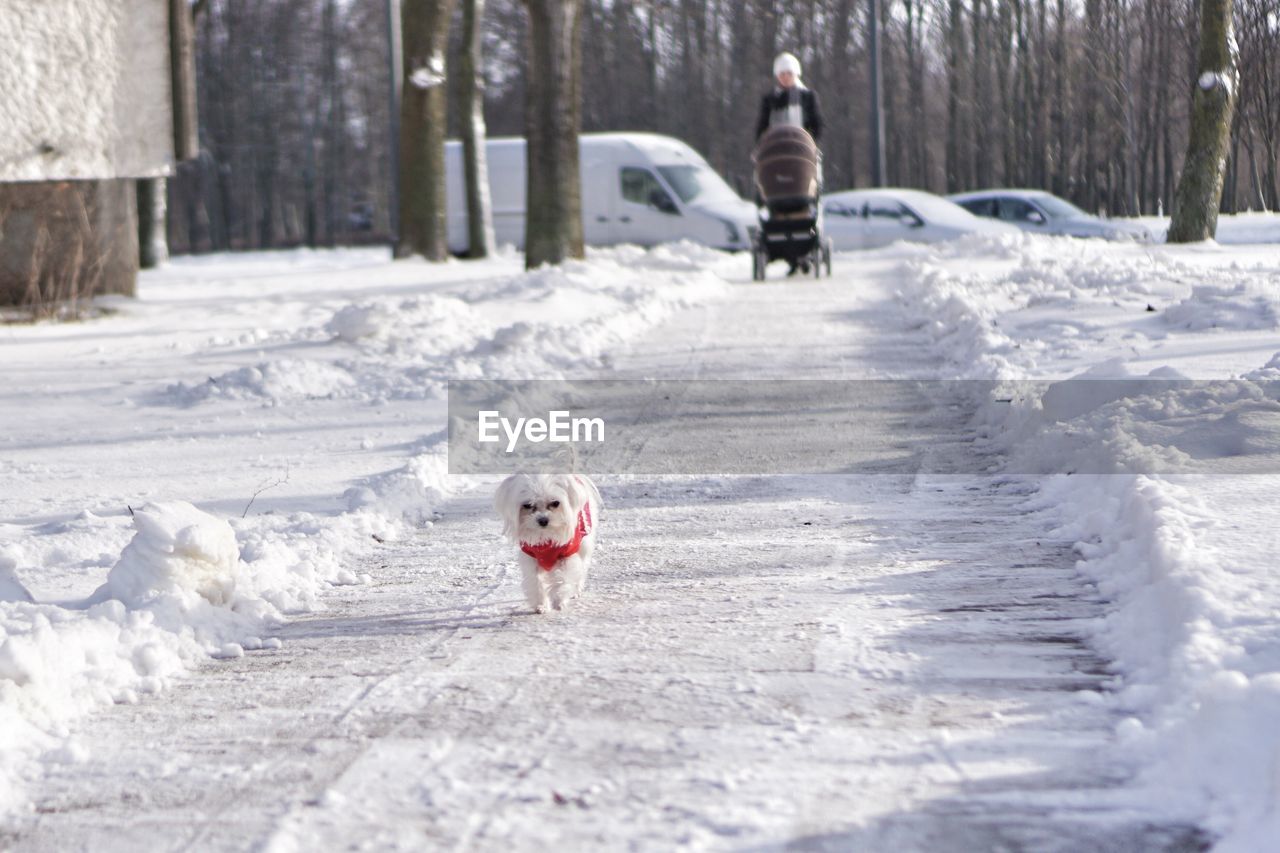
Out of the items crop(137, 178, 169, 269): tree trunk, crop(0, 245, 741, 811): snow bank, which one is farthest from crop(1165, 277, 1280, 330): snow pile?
crop(137, 178, 169, 269): tree trunk

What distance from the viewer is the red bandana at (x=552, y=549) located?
224 inches

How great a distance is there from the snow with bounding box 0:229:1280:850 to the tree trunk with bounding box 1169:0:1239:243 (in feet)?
41.9

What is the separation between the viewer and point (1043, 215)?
3231 centimetres

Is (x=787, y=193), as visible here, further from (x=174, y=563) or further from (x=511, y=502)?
(x=174, y=563)

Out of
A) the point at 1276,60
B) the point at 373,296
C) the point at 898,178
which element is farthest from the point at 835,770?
the point at 898,178

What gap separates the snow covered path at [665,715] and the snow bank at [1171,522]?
0.46ft

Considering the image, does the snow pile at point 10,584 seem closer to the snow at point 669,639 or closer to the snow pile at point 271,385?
the snow at point 669,639

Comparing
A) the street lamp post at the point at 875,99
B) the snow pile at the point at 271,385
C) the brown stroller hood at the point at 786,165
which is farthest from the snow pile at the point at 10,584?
the street lamp post at the point at 875,99

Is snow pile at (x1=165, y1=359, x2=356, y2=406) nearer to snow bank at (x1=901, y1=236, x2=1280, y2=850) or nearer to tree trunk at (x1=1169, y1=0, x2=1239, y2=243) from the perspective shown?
snow bank at (x1=901, y1=236, x2=1280, y2=850)

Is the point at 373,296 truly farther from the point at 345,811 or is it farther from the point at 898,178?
the point at 898,178

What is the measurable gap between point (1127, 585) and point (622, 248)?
24.1m

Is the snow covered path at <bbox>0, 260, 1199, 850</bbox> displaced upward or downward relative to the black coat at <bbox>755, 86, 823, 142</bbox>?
downward

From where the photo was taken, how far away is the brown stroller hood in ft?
67.3

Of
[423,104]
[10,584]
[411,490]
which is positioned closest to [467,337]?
[411,490]
